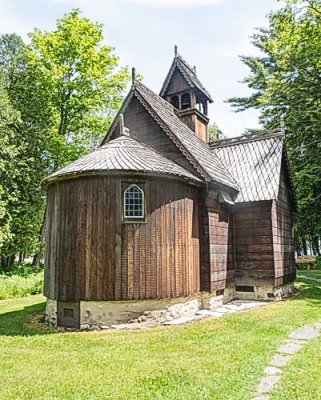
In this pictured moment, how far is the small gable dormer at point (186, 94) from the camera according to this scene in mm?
16797

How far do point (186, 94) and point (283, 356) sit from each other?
1273cm

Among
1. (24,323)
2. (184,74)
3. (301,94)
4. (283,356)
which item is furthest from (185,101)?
(283,356)

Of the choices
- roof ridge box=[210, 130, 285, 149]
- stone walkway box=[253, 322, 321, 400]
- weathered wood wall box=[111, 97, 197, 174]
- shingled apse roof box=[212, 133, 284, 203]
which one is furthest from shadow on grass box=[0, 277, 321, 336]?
roof ridge box=[210, 130, 285, 149]

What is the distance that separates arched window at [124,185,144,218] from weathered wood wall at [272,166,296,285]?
6.09 m

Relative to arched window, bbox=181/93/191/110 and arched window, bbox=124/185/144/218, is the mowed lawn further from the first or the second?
arched window, bbox=181/93/191/110

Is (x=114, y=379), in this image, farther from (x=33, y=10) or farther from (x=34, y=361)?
(x=33, y=10)

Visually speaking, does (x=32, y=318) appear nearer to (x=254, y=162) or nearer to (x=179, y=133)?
(x=179, y=133)

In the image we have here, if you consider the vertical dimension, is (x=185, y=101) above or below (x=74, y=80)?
below

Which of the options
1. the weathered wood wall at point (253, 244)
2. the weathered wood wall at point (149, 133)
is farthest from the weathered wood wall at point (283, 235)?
the weathered wood wall at point (149, 133)

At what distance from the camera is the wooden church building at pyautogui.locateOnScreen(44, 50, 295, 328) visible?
413 inches

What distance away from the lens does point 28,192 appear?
2445 centimetres

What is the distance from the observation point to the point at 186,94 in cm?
1714

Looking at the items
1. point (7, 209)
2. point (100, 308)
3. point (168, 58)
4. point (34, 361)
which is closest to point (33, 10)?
point (168, 58)

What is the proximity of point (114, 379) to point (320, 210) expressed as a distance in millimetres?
19532
